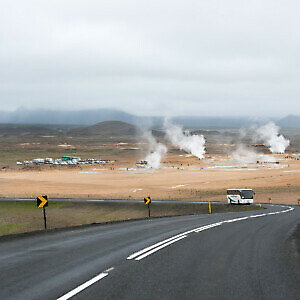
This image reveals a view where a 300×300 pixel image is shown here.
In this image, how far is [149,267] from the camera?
12.3m

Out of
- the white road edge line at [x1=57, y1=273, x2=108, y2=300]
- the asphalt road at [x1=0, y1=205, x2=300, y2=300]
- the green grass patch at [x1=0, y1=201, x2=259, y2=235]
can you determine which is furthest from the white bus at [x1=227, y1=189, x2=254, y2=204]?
the white road edge line at [x1=57, y1=273, x2=108, y2=300]

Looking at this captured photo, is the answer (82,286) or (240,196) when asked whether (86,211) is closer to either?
(240,196)

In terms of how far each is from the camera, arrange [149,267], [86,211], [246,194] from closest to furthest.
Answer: [149,267] < [86,211] < [246,194]

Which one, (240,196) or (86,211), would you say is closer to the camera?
(86,211)

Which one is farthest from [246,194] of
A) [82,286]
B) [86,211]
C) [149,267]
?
[82,286]

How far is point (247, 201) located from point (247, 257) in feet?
151

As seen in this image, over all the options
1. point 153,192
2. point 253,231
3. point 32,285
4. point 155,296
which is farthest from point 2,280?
point 153,192

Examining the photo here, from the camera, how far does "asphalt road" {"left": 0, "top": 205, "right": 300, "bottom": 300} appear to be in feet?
31.3

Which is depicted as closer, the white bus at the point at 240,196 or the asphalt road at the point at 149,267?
the asphalt road at the point at 149,267

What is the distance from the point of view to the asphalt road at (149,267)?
9.54 m

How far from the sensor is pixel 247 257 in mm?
14164

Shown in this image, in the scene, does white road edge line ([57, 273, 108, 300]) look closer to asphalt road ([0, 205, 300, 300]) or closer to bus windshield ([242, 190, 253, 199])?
asphalt road ([0, 205, 300, 300])

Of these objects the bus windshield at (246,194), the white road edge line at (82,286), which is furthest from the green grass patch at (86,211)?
the white road edge line at (82,286)

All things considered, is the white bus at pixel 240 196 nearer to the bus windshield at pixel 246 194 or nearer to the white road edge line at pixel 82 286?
the bus windshield at pixel 246 194
